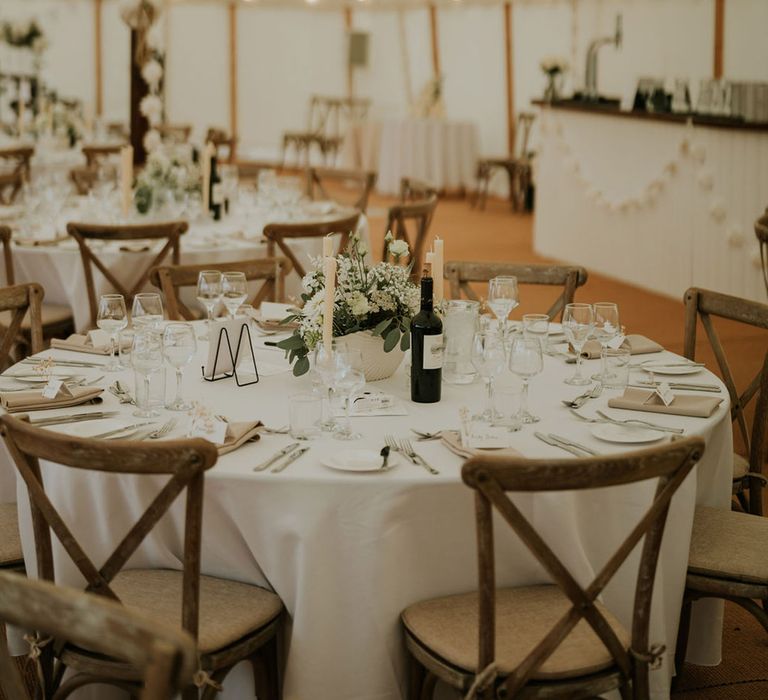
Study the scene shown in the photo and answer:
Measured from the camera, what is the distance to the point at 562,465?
2141 mm

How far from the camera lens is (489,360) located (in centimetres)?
291

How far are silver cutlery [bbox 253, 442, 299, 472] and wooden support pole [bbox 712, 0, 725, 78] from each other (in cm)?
874

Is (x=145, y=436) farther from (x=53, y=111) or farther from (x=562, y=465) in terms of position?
(x=53, y=111)

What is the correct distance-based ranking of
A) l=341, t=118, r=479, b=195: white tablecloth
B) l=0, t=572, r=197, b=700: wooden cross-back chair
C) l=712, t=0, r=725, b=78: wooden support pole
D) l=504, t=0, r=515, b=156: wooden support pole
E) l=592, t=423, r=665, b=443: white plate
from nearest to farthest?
l=0, t=572, r=197, b=700: wooden cross-back chair → l=592, t=423, r=665, b=443: white plate → l=712, t=0, r=725, b=78: wooden support pole → l=341, t=118, r=479, b=195: white tablecloth → l=504, t=0, r=515, b=156: wooden support pole

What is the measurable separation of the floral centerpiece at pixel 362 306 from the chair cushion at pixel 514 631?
81cm

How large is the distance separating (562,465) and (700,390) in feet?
3.88

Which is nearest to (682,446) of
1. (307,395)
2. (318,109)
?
(307,395)

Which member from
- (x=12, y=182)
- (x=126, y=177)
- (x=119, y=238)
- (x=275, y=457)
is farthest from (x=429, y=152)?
(x=275, y=457)

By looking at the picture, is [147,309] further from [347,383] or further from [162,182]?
[162,182]

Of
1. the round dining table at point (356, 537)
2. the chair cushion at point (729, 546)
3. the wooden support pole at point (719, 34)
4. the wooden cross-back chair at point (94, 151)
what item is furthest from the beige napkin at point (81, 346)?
the wooden support pole at point (719, 34)

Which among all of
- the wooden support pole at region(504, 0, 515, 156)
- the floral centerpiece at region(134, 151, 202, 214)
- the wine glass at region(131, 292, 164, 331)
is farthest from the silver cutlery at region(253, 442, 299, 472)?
the wooden support pole at region(504, 0, 515, 156)

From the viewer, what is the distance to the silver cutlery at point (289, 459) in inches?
99.3

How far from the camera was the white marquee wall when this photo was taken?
14219 millimetres

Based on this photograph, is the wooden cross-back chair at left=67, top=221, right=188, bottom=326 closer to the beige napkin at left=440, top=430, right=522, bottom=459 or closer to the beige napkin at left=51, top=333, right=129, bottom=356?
the beige napkin at left=51, top=333, right=129, bottom=356
